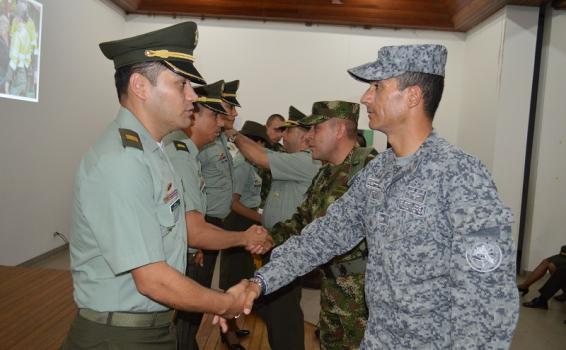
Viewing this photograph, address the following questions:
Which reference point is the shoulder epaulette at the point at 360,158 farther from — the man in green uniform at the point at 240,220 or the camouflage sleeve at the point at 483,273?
the man in green uniform at the point at 240,220

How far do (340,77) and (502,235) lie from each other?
641cm

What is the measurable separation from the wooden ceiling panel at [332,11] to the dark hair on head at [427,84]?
6.05 m

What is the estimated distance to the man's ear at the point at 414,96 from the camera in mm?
1430

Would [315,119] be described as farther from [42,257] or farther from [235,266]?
[42,257]

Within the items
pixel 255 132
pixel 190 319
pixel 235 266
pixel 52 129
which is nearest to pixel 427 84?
pixel 190 319

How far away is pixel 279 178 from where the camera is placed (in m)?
3.30

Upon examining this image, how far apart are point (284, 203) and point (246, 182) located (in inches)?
36.9

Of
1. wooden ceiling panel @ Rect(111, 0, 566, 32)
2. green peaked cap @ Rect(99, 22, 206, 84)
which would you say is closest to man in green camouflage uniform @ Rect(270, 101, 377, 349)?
green peaked cap @ Rect(99, 22, 206, 84)

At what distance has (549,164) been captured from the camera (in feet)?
20.5

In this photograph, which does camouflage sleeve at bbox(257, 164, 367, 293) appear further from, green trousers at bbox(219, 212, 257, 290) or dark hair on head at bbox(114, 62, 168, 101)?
green trousers at bbox(219, 212, 257, 290)

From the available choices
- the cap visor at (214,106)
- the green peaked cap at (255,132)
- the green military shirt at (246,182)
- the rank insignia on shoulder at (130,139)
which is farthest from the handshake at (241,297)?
the green peaked cap at (255,132)

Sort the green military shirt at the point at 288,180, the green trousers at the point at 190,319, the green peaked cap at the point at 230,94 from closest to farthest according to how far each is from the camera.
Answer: the green trousers at the point at 190,319 < the green military shirt at the point at 288,180 < the green peaked cap at the point at 230,94

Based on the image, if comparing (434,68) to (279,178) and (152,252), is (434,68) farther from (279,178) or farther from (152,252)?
(279,178)

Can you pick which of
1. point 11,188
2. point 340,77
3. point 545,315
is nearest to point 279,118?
point 340,77
